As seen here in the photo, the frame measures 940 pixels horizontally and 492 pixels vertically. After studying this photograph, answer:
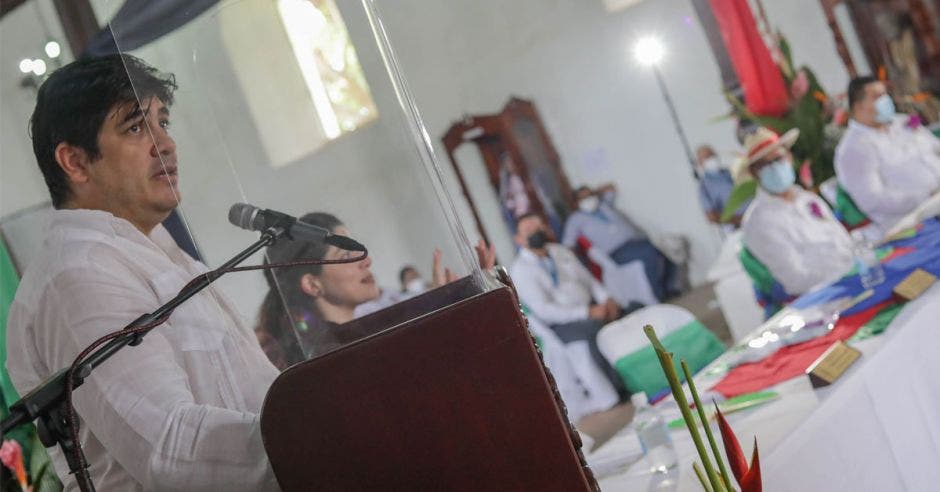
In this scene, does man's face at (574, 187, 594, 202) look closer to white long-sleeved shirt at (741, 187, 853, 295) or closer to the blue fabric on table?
white long-sleeved shirt at (741, 187, 853, 295)

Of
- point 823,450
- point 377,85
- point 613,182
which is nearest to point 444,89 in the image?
point 613,182

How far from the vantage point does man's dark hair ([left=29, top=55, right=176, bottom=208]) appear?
4.93 feet

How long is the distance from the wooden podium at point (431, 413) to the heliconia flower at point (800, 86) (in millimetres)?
4962

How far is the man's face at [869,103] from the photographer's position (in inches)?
195

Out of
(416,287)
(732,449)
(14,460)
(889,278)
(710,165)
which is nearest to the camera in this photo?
(732,449)

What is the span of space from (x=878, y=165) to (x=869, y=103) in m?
0.30

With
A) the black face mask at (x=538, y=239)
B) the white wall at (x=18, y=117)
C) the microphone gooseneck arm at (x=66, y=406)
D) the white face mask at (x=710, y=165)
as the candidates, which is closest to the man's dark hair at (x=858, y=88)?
the white face mask at (x=710, y=165)

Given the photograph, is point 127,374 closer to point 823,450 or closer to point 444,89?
point 823,450

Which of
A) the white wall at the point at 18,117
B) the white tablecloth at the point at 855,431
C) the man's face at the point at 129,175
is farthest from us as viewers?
the white tablecloth at the point at 855,431

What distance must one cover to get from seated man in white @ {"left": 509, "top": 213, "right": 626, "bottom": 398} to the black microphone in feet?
13.9

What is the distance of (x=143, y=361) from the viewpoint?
1.38 meters

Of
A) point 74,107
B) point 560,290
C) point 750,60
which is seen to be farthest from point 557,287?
point 74,107

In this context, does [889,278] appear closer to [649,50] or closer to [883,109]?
[883,109]

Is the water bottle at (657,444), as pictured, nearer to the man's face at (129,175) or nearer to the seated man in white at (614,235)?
the man's face at (129,175)
